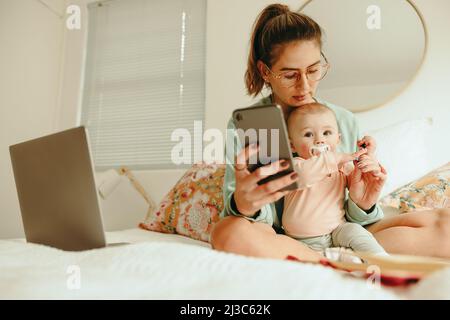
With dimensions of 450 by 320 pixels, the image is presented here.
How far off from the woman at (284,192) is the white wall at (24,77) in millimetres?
1560

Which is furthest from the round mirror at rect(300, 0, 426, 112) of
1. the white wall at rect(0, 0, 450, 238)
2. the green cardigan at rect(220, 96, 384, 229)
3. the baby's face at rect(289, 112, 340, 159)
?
the baby's face at rect(289, 112, 340, 159)

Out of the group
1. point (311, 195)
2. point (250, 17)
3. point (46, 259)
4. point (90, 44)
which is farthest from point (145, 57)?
point (46, 259)

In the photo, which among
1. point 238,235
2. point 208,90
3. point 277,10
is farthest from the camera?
point 208,90

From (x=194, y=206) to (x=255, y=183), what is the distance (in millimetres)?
599

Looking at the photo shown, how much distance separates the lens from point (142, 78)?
219 centimetres

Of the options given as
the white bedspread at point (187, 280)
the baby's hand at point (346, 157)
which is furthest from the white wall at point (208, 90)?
the white bedspread at point (187, 280)

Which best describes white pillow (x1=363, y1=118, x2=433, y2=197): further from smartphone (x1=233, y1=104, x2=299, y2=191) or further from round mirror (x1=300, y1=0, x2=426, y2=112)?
smartphone (x1=233, y1=104, x2=299, y2=191)

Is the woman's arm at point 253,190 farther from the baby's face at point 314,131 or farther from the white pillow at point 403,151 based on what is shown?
the white pillow at point 403,151

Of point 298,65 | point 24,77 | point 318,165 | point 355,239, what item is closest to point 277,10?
point 298,65

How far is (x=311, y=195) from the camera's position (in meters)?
0.97

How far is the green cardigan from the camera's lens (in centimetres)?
93

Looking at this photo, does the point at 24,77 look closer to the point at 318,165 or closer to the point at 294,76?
the point at 294,76
